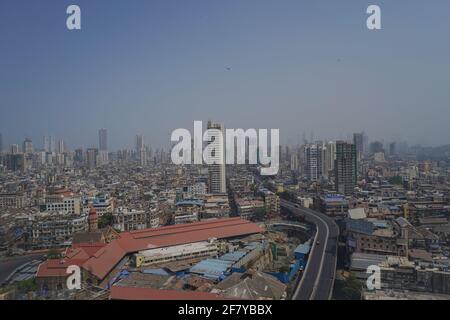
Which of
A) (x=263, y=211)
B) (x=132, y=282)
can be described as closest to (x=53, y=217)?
(x=132, y=282)

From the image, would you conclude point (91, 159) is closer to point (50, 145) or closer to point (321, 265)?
point (50, 145)

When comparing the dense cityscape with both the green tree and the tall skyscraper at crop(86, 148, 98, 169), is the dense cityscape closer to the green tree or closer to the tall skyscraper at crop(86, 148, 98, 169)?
the green tree

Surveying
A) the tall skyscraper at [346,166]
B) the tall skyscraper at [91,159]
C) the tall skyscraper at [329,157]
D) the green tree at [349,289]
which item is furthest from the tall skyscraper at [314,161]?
the tall skyscraper at [91,159]

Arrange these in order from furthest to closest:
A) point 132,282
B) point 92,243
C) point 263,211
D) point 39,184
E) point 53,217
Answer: point 39,184, point 263,211, point 53,217, point 92,243, point 132,282

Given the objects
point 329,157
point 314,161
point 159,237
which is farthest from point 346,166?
point 159,237

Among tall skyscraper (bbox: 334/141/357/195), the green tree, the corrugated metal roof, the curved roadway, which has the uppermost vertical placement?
tall skyscraper (bbox: 334/141/357/195)

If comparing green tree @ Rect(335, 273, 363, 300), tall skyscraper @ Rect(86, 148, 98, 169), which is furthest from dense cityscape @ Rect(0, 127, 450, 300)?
tall skyscraper @ Rect(86, 148, 98, 169)
